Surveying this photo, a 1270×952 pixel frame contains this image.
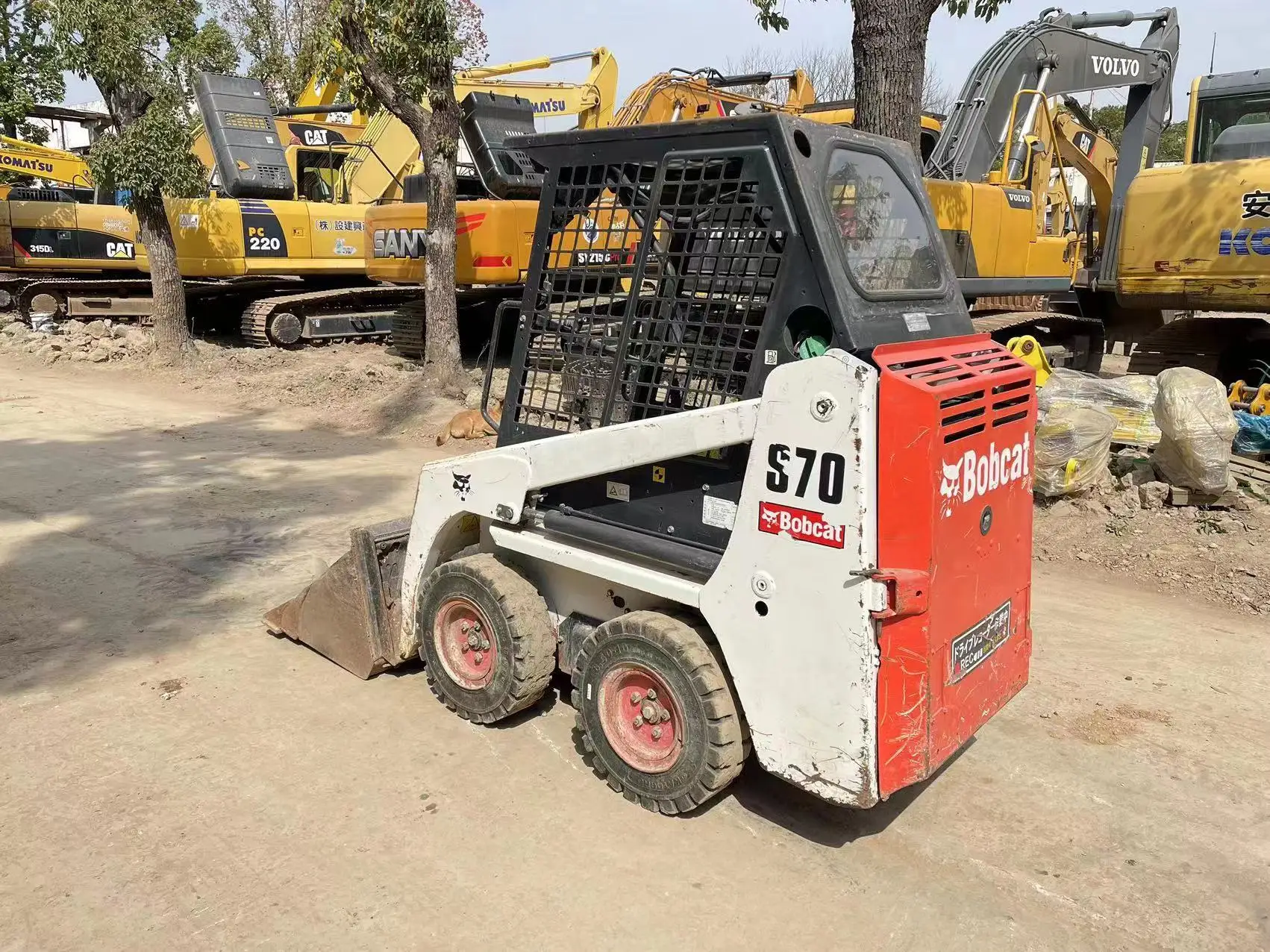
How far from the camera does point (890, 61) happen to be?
266 inches

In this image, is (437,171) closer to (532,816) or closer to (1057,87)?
(1057,87)

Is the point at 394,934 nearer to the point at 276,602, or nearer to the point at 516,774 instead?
the point at 516,774

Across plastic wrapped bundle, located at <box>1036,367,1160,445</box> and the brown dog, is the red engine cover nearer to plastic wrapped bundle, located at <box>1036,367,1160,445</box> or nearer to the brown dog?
plastic wrapped bundle, located at <box>1036,367,1160,445</box>

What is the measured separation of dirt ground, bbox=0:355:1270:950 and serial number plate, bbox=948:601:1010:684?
0.62 meters

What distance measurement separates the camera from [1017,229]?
9875mm

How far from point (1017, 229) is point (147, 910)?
30.4 feet

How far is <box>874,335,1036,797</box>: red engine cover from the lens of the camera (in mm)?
2881

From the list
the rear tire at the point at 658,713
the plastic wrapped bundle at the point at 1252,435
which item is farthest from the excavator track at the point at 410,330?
the rear tire at the point at 658,713

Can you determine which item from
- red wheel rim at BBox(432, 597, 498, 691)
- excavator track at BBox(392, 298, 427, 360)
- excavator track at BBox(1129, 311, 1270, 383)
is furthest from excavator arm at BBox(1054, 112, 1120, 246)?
red wheel rim at BBox(432, 597, 498, 691)

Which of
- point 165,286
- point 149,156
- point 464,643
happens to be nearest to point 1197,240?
point 464,643

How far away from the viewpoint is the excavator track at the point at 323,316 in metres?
14.6

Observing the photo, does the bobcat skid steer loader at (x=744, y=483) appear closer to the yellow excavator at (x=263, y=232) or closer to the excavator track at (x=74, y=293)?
the yellow excavator at (x=263, y=232)

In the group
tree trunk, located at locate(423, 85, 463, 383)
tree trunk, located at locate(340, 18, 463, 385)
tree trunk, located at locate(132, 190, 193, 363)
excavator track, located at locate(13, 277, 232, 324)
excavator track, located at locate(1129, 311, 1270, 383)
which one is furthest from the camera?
excavator track, located at locate(13, 277, 232, 324)

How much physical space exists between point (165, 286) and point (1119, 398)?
12.0 metres
